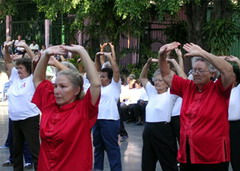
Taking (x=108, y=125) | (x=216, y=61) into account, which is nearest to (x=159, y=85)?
(x=108, y=125)

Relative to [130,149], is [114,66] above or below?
above

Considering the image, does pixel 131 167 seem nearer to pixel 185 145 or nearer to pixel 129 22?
pixel 185 145

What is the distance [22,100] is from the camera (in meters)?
7.52

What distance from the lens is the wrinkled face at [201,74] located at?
16.9 feet

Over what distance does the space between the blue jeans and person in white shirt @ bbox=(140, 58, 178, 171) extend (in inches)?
38.5

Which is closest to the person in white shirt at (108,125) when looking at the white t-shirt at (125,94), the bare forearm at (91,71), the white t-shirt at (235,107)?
the white t-shirt at (235,107)

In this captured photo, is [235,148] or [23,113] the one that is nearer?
[235,148]

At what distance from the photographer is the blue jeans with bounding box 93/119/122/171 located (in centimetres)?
753

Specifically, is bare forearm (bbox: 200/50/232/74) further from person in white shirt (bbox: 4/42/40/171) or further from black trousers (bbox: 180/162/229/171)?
person in white shirt (bbox: 4/42/40/171)

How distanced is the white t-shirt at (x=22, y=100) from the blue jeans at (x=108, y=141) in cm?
98

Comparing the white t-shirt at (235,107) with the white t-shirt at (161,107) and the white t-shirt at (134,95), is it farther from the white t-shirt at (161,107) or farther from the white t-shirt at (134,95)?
the white t-shirt at (134,95)

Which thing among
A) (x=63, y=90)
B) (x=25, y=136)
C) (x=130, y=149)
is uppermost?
(x=63, y=90)

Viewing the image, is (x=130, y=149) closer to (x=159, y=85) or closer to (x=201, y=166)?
(x=159, y=85)

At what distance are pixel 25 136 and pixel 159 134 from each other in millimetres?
2109
